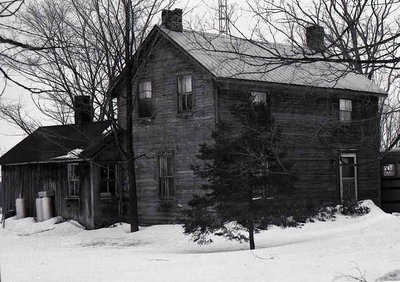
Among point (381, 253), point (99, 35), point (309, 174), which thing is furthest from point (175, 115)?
point (381, 253)

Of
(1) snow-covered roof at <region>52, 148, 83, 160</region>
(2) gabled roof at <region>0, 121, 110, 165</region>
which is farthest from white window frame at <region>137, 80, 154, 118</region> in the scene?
(1) snow-covered roof at <region>52, 148, 83, 160</region>

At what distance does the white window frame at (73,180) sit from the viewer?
92.8 feet

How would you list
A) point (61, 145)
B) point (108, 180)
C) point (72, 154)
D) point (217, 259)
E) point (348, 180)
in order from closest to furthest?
point (217, 259) < point (108, 180) < point (72, 154) < point (348, 180) < point (61, 145)

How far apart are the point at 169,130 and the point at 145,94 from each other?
222 centimetres

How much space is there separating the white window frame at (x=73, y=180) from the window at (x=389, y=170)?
15.9 m

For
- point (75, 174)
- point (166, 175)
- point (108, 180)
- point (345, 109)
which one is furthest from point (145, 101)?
point (345, 109)

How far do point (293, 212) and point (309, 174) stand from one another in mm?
10192

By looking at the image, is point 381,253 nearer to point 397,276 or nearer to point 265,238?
point 397,276

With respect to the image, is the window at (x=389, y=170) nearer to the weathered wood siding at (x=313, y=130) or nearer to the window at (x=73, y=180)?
the weathered wood siding at (x=313, y=130)

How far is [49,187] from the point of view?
98.8 ft

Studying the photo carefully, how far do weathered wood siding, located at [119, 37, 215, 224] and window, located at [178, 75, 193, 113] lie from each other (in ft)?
0.63

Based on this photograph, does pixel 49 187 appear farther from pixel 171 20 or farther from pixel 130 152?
pixel 171 20

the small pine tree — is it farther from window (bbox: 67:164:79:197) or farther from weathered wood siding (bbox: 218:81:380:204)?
window (bbox: 67:164:79:197)

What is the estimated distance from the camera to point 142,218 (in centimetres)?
2692
